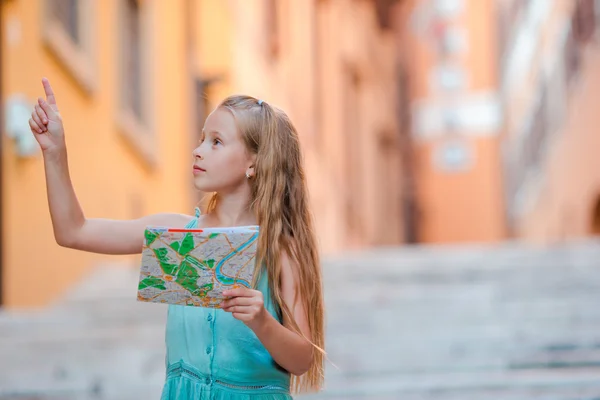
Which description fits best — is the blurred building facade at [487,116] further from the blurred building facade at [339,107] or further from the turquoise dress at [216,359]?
the turquoise dress at [216,359]

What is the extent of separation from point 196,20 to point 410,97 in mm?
29827

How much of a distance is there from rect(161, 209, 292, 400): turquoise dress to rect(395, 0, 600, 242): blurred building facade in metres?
18.7

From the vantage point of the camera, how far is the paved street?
5469mm

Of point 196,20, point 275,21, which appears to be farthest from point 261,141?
point 275,21

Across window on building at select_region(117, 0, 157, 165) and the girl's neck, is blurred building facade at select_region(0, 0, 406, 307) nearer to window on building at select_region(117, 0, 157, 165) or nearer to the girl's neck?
A: window on building at select_region(117, 0, 157, 165)

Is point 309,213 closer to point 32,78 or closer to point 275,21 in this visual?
point 32,78

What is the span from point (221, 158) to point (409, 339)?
442 cm

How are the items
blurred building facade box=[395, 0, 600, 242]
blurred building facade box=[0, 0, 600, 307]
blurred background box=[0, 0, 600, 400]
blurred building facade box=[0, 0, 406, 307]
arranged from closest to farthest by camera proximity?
blurred background box=[0, 0, 600, 400] → blurred building facade box=[0, 0, 406, 307] → blurred building facade box=[0, 0, 600, 307] → blurred building facade box=[395, 0, 600, 242]

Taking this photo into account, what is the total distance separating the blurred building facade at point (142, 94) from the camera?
30.6 ft

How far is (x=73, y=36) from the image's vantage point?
1131 cm

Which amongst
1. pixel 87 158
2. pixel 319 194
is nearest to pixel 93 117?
pixel 87 158

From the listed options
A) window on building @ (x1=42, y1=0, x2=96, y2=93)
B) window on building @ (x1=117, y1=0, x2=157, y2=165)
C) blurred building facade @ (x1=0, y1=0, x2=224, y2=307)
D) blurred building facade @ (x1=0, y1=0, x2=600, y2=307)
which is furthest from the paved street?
window on building @ (x1=117, y1=0, x2=157, y2=165)

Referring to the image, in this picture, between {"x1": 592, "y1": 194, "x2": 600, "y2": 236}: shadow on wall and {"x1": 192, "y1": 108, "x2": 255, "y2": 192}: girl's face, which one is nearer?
{"x1": 192, "y1": 108, "x2": 255, "y2": 192}: girl's face

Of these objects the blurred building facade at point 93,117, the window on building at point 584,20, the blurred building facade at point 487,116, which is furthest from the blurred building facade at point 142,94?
the window on building at point 584,20
